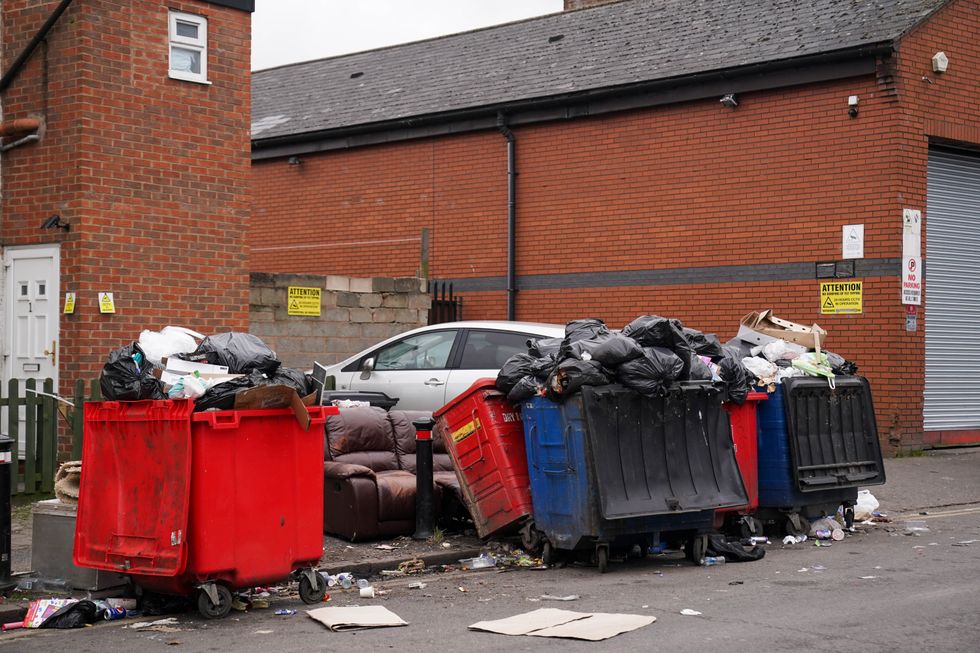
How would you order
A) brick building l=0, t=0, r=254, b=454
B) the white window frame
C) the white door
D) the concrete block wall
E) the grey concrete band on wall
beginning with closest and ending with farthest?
brick building l=0, t=0, r=254, b=454 < the white door < the white window frame < the concrete block wall < the grey concrete band on wall

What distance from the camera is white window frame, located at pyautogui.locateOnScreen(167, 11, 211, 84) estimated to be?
1256 cm

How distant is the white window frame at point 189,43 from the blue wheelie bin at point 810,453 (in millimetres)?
7020

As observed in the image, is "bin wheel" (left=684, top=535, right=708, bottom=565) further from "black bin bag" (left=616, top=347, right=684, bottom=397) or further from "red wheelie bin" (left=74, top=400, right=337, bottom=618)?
"red wheelie bin" (left=74, top=400, right=337, bottom=618)

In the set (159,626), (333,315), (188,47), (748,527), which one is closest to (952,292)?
(748,527)

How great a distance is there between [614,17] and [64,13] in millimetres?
11551

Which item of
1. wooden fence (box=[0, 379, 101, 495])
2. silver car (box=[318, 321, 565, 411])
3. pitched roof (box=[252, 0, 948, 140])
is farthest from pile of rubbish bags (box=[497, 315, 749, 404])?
pitched roof (box=[252, 0, 948, 140])

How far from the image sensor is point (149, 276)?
12.3 metres

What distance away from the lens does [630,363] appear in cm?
854

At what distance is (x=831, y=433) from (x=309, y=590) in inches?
199

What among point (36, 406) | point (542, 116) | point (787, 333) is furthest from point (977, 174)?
point (36, 406)

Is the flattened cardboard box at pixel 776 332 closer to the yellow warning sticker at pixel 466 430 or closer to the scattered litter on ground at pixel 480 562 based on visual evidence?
the yellow warning sticker at pixel 466 430

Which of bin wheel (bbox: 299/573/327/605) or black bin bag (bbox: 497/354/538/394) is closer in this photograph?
bin wheel (bbox: 299/573/327/605)

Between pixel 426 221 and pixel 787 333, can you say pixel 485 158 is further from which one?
pixel 787 333

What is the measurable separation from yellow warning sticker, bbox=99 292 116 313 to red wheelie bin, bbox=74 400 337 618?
4.73 metres
